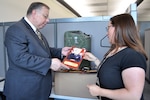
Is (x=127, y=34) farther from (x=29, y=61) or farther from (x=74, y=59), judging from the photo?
(x=29, y=61)

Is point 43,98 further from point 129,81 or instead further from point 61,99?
point 129,81

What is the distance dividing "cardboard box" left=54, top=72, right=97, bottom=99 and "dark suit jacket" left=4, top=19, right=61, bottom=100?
0.16 meters

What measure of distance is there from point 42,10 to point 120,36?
0.79m

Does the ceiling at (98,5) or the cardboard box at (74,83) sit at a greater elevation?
the ceiling at (98,5)

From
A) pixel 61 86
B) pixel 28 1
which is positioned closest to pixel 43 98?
pixel 61 86

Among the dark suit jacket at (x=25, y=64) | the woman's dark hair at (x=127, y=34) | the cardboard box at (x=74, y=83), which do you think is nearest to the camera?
the woman's dark hair at (x=127, y=34)

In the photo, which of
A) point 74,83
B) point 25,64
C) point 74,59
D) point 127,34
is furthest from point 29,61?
point 127,34

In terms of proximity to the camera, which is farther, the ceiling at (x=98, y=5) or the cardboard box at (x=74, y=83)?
the ceiling at (x=98, y=5)

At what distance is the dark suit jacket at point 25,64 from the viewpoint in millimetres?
1270

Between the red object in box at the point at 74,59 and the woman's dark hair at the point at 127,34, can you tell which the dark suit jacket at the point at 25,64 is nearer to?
the red object in box at the point at 74,59

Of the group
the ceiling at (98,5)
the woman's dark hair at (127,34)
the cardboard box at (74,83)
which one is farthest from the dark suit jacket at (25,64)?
the ceiling at (98,5)

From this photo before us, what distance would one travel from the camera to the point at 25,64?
4.14ft

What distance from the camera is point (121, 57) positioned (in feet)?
3.01

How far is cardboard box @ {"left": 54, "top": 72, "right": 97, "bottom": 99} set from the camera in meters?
1.50
